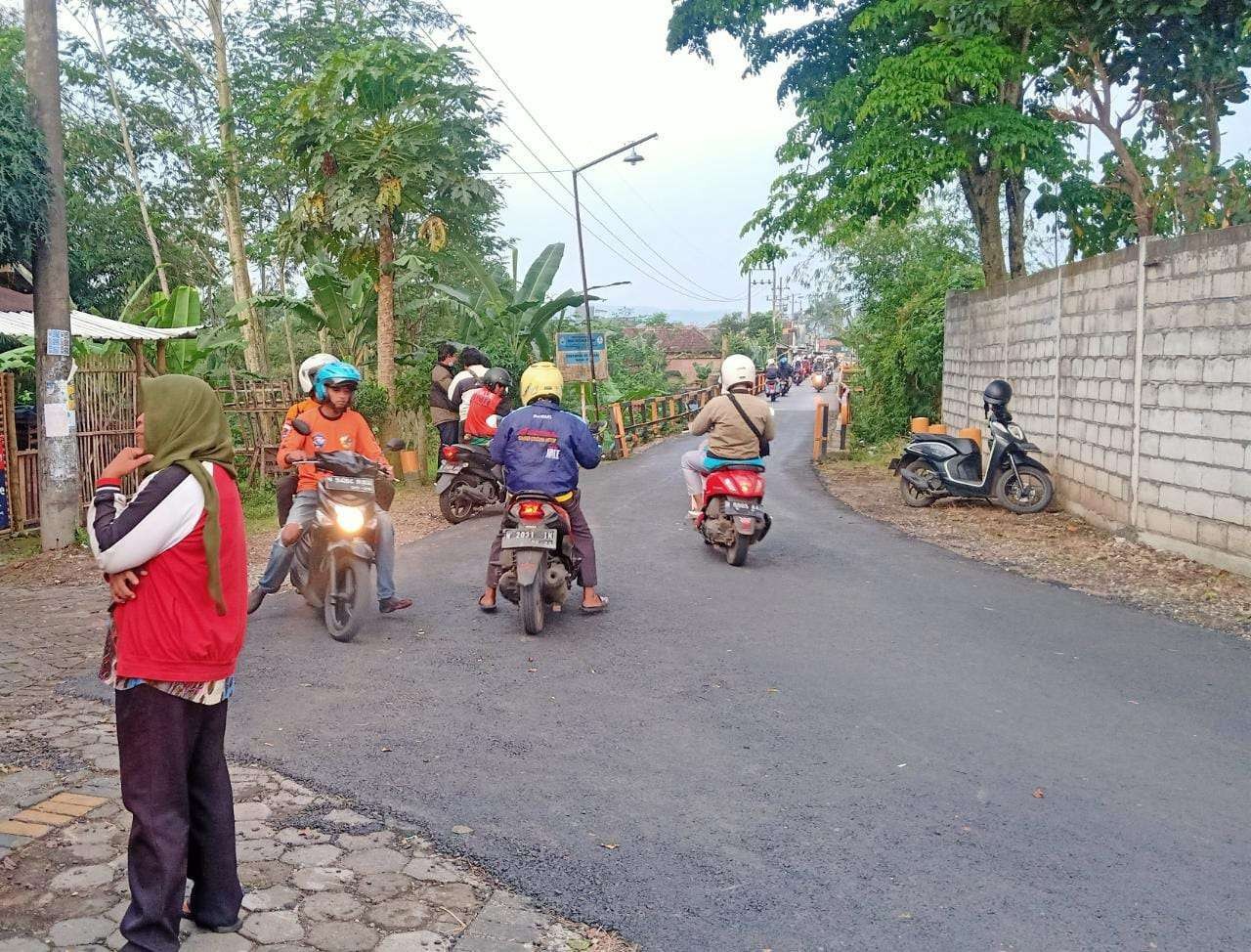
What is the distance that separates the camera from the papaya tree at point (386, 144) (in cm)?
1385

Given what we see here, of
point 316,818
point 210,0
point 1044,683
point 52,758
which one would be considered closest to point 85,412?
point 52,758

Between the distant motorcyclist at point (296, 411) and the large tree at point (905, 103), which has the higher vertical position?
the large tree at point (905, 103)

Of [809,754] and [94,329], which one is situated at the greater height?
[94,329]

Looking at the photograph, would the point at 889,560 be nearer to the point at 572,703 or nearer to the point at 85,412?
the point at 572,703

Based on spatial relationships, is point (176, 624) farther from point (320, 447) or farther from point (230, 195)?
point (230, 195)

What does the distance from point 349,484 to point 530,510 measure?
116 cm

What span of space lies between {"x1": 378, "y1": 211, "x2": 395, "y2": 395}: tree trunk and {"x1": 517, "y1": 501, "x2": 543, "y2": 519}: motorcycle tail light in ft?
28.4

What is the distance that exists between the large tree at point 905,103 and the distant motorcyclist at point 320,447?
35.5 ft

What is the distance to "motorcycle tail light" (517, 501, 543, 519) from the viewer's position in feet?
23.9

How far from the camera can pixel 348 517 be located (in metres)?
6.89

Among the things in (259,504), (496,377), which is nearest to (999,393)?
(496,377)

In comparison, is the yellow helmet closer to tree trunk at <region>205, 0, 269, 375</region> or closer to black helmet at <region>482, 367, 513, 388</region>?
black helmet at <region>482, 367, 513, 388</region>

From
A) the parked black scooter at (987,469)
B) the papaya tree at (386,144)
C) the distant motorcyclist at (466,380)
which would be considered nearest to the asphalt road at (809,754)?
the parked black scooter at (987,469)

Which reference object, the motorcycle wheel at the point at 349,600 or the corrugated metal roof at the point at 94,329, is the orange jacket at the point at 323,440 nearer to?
the motorcycle wheel at the point at 349,600
